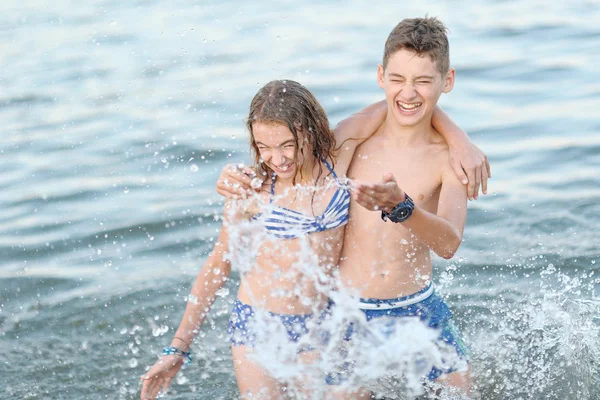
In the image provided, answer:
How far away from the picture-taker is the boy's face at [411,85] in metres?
4.16

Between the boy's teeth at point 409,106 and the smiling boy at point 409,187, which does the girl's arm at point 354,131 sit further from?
the boy's teeth at point 409,106

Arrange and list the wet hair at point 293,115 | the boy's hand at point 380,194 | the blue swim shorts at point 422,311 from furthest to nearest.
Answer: the blue swim shorts at point 422,311 < the wet hair at point 293,115 < the boy's hand at point 380,194

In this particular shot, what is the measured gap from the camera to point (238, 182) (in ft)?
13.5

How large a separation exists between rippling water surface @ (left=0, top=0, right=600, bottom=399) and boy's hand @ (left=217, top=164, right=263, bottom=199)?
51.2 inches

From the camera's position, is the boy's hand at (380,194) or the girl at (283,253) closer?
the boy's hand at (380,194)

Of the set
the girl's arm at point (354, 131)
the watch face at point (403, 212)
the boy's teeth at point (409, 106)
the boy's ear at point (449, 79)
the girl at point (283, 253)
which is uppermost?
the boy's ear at point (449, 79)

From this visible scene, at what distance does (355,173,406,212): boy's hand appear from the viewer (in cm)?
346

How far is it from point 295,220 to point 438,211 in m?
0.61

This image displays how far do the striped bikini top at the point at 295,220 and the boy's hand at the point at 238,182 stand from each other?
0.09m

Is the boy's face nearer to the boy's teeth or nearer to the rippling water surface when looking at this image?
the boy's teeth

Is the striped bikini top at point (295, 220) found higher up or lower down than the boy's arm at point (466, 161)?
lower down

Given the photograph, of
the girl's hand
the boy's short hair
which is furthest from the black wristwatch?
the girl's hand

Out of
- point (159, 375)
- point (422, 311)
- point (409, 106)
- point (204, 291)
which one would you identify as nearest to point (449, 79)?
point (409, 106)

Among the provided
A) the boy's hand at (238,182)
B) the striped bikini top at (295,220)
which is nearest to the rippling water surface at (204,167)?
the striped bikini top at (295,220)
